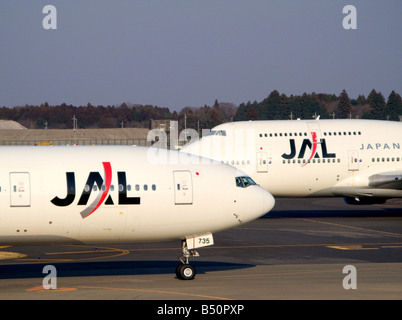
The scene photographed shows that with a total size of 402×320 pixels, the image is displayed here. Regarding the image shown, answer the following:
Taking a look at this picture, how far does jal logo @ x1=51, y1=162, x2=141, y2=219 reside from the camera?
2291cm

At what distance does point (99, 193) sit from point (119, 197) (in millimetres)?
685

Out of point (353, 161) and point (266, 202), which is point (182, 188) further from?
point (353, 161)

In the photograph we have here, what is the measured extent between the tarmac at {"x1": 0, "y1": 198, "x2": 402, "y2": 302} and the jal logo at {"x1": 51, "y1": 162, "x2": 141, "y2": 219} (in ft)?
9.08

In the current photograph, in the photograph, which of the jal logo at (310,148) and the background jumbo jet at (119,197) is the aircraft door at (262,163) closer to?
the jal logo at (310,148)

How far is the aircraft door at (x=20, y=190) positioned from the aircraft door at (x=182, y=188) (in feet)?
16.1

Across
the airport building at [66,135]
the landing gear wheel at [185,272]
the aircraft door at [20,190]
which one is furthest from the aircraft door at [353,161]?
the airport building at [66,135]

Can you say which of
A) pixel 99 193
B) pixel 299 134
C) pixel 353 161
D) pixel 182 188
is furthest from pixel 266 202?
pixel 353 161

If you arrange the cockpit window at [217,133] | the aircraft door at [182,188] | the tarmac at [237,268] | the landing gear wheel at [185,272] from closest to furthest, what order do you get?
the tarmac at [237,268] < the aircraft door at [182,188] < the landing gear wheel at [185,272] < the cockpit window at [217,133]

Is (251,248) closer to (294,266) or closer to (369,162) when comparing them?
(294,266)

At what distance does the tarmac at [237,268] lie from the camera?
21.7 m

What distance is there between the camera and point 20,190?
22.7 metres

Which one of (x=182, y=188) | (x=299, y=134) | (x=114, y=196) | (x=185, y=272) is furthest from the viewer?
(x=299, y=134)

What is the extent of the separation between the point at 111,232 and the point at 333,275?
8.34 m
